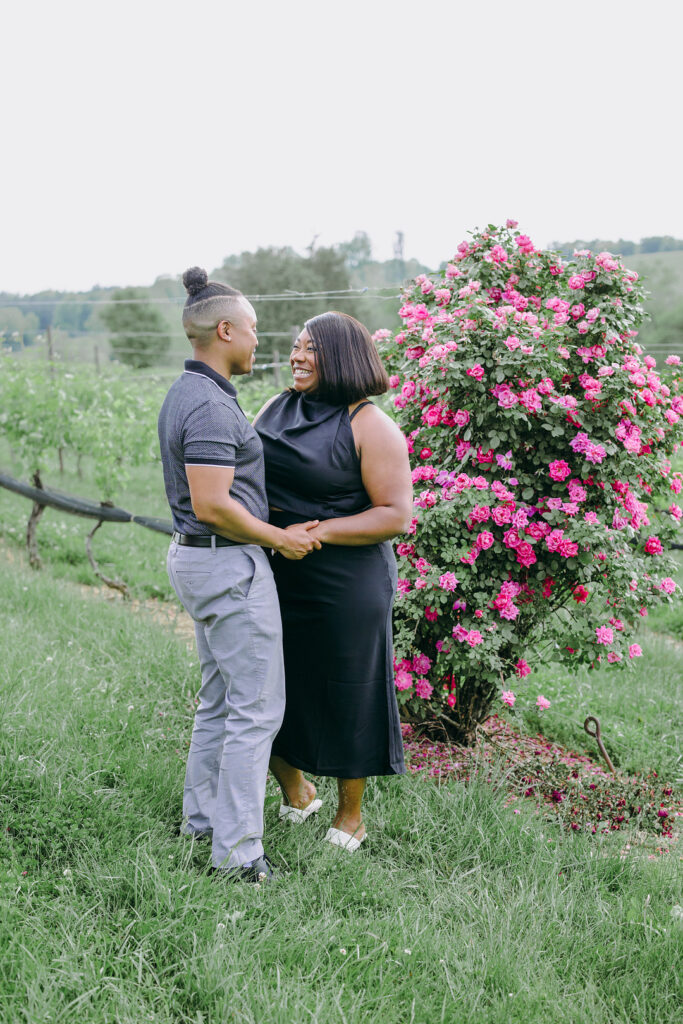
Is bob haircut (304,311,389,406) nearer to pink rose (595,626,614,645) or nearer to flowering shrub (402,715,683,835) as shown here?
pink rose (595,626,614,645)

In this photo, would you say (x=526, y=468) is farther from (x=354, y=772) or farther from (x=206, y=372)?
(x=206, y=372)

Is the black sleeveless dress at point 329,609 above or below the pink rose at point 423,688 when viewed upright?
above

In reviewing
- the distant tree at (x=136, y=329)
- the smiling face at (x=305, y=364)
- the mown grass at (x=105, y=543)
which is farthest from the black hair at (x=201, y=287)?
the distant tree at (x=136, y=329)

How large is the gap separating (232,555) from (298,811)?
1154mm

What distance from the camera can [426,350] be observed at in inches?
142

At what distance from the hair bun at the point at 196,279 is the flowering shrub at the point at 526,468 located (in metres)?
1.13

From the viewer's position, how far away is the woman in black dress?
264 centimetres

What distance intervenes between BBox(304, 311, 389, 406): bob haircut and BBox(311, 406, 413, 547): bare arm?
0.43 feet

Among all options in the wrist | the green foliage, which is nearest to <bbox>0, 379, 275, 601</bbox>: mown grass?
the green foliage

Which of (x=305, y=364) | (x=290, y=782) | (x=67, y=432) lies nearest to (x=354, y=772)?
(x=290, y=782)

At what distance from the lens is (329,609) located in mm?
2748

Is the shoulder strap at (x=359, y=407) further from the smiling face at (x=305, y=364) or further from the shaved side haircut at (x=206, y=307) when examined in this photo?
the shaved side haircut at (x=206, y=307)

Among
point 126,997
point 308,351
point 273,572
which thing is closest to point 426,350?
point 308,351

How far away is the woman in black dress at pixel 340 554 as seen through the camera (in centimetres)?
264
